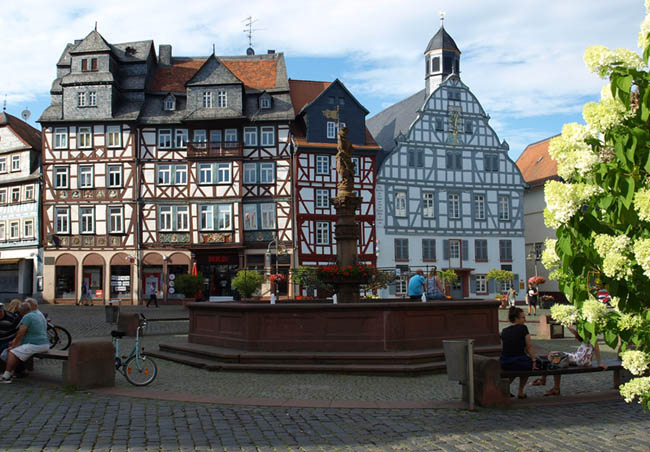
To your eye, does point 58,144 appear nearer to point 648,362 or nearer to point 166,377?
point 166,377

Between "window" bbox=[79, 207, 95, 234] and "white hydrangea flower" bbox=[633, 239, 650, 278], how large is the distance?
1564 inches

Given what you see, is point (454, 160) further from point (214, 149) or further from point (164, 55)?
point (164, 55)

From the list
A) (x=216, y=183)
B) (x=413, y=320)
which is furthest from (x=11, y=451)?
(x=216, y=183)

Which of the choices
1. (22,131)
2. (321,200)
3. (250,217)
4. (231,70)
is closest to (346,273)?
(250,217)

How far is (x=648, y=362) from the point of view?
435 centimetres

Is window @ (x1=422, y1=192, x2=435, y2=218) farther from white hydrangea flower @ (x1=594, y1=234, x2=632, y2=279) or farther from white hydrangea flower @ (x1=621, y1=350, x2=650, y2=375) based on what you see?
white hydrangea flower @ (x1=594, y1=234, x2=632, y2=279)

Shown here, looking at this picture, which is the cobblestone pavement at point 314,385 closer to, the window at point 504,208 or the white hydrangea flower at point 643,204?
the white hydrangea flower at point 643,204

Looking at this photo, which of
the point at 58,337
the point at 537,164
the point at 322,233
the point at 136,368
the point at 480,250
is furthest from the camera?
the point at 537,164

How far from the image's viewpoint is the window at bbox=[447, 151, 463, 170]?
146 ft

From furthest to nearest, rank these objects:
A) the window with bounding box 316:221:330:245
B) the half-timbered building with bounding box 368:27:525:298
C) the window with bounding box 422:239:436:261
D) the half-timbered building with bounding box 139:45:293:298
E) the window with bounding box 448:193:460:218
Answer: the window with bounding box 448:193:460:218 → the window with bounding box 422:239:436:261 → the half-timbered building with bounding box 368:27:525:298 → the window with bounding box 316:221:330:245 → the half-timbered building with bounding box 139:45:293:298

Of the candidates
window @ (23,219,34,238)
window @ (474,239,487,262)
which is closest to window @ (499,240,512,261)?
window @ (474,239,487,262)

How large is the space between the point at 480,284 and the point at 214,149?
64.2 ft

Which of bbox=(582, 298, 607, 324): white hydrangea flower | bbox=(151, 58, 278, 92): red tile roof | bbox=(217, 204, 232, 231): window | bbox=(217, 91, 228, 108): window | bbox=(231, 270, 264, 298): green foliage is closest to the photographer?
bbox=(582, 298, 607, 324): white hydrangea flower

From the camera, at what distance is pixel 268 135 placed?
4097 centimetres
